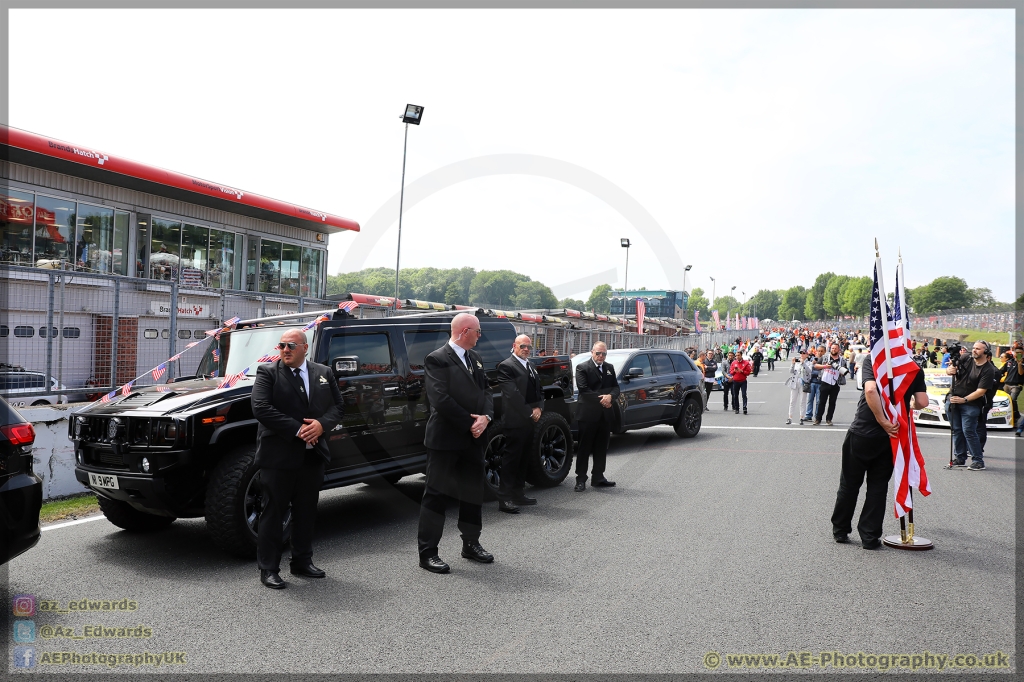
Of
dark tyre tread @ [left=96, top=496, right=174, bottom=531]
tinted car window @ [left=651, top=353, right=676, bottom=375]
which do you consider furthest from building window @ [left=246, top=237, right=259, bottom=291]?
dark tyre tread @ [left=96, top=496, right=174, bottom=531]

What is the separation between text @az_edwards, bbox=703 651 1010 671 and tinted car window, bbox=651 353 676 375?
938cm

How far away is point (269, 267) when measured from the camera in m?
19.7

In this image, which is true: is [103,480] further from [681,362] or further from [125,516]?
[681,362]

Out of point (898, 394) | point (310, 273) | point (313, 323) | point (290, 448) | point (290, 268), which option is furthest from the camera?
point (310, 273)

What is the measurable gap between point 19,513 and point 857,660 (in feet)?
16.7

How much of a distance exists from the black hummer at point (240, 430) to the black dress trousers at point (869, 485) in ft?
10.7

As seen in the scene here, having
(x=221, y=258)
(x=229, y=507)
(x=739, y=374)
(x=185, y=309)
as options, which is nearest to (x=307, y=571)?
(x=229, y=507)

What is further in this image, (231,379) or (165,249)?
(165,249)

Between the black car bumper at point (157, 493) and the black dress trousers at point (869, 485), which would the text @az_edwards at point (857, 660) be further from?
the black car bumper at point (157, 493)

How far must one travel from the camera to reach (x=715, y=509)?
24.1 feet

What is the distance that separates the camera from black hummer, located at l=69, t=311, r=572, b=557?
5.39 m

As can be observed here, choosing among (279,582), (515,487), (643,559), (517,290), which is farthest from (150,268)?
(643,559)

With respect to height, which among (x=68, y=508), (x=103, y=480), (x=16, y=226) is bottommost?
(x=68, y=508)

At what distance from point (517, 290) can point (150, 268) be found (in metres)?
9.92
